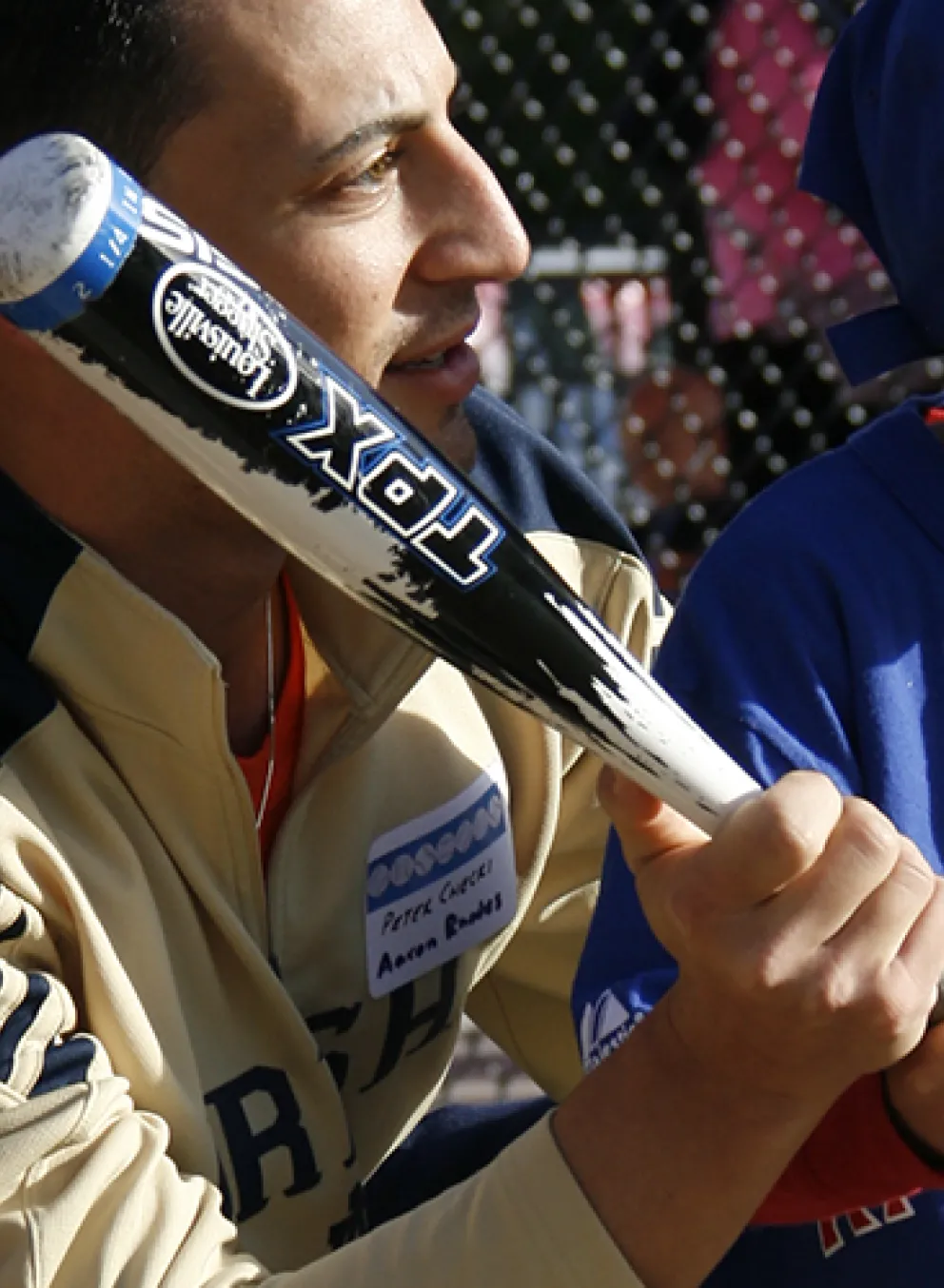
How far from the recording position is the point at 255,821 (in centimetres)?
145

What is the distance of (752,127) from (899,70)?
2249mm

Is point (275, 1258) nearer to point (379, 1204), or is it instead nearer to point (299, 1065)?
point (299, 1065)

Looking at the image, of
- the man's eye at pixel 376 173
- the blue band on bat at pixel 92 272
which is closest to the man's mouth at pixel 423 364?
the man's eye at pixel 376 173

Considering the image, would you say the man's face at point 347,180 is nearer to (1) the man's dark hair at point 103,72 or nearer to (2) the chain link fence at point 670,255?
(1) the man's dark hair at point 103,72

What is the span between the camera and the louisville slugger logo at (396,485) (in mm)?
1007

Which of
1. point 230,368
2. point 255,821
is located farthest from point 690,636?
point 230,368

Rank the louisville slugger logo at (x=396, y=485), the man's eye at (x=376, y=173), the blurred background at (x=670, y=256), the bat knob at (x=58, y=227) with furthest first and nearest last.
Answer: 1. the blurred background at (x=670, y=256)
2. the man's eye at (x=376, y=173)
3. the louisville slugger logo at (x=396, y=485)
4. the bat knob at (x=58, y=227)

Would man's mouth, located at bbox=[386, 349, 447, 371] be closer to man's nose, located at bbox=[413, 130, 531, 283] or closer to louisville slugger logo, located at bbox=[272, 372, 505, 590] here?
man's nose, located at bbox=[413, 130, 531, 283]

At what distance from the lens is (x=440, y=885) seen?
1.59m

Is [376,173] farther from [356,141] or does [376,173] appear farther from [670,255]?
[670,255]

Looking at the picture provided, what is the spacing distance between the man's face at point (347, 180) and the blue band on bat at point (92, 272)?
452mm

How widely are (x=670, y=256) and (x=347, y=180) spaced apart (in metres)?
2.22

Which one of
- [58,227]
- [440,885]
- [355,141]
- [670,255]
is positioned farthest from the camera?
[670,255]

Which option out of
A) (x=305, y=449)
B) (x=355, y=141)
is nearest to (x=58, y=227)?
(x=305, y=449)
